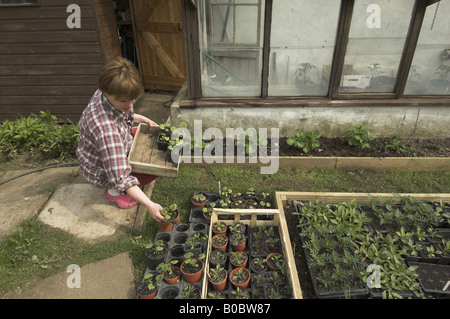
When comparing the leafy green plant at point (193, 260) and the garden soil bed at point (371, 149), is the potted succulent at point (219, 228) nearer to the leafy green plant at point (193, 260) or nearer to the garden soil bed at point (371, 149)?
the leafy green plant at point (193, 260)

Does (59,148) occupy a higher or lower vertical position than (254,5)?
lower

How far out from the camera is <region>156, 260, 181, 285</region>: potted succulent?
2.58 meters

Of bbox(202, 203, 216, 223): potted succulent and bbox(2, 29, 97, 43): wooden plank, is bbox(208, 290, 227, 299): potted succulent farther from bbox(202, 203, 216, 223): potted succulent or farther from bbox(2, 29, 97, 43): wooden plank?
bbox(2, 29, 97, 43): wooden plank

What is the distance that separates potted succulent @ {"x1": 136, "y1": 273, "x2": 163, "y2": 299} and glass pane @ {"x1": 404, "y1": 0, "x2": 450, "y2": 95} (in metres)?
4.41

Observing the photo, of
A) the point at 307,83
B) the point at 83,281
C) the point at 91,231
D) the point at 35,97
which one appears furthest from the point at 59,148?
the point at 307,83

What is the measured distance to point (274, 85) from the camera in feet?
14.8

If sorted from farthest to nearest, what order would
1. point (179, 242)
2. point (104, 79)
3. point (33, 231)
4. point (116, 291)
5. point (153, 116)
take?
point (153, 116), point (33, 231), point (179, 242), point (116, 291), point (104, 79)

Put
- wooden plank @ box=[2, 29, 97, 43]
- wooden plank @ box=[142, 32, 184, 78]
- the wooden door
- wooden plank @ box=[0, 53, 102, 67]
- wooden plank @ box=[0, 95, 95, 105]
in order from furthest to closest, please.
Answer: wooden plank @ box=[142, 32, 184, 78]
the wooden door
wooden plank @ box=[0, 95, 95, 105]
wooden plank @ box=[0, 53, 102, 67]
wooden plank @ box=[2, 29, 97, 43]

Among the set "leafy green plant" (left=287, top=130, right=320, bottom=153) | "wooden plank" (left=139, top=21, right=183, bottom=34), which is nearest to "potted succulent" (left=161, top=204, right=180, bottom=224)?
"leafy green plant" (left=287, top=130, right=320, bottom=153)

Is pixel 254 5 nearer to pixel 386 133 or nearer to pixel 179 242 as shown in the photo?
pixel 386 133

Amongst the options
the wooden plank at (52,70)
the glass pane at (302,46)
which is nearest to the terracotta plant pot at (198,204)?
the glass pane at (302,46)

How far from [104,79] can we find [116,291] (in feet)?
6.26

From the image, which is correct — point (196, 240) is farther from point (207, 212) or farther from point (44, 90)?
point (44, 90)

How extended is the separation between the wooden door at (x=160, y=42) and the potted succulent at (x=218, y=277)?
197 inches
